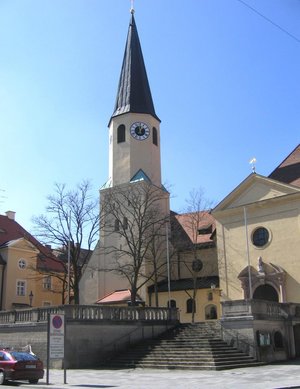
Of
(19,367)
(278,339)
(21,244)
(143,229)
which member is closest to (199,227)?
(143,229)

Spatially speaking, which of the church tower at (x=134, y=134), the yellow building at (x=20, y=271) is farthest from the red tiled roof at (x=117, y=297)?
the church tower at (x=134, y=134)

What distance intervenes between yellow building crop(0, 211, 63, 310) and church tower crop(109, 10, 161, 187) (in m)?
11.0

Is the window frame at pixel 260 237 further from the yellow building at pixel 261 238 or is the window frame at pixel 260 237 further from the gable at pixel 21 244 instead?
the gable at pixel 21 244

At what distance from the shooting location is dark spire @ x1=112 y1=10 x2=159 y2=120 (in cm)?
5153

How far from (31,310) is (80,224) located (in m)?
11.0

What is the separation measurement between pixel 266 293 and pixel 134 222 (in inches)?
531

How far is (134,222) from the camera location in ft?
148

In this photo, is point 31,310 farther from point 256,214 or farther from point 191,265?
point 191,265

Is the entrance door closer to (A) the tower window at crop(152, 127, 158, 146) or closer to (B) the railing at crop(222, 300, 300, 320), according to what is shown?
(B) the railing at crop(222, 300, 300, 320)

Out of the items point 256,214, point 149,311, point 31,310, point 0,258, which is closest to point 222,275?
point 256,214

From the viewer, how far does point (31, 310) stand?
2723cm

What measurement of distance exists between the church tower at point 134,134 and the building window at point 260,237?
14.0m

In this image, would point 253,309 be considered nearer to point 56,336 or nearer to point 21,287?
point 56,336

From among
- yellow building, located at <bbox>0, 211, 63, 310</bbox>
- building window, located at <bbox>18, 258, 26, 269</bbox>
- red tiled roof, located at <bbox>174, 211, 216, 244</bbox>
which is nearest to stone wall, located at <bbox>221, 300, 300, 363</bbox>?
red tiled roof, located at <bbox>174, 211, 216, 244</bbox>
